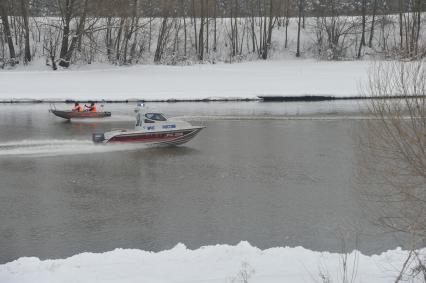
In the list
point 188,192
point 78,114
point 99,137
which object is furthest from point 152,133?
point 78,114

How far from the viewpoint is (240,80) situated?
52.8m

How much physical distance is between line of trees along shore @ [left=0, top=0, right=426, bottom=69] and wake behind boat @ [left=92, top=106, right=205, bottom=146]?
33.6 metres

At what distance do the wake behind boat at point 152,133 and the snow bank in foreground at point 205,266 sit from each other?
14.9 meters

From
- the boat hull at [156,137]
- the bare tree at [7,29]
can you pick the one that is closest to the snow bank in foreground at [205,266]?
the boat hull at [156,137]

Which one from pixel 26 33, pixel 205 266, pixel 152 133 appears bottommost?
pixel 205 266

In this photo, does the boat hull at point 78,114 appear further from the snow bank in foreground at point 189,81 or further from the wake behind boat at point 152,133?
the snow bank in foreground at point 189,81

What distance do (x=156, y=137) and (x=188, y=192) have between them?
939cm

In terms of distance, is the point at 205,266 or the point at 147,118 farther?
the point at 147,118

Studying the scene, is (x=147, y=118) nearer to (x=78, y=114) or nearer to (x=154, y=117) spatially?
(x=154, y=117)

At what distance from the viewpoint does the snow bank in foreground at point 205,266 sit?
9.84m

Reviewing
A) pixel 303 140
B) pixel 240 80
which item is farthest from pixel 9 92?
pixel 303 140

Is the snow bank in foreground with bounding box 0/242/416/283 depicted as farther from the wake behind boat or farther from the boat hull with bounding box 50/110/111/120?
the boat hull with bounding box 50/110/111/120

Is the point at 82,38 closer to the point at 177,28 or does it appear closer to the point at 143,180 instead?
the point at 177,28

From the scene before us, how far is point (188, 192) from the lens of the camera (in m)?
17.5
